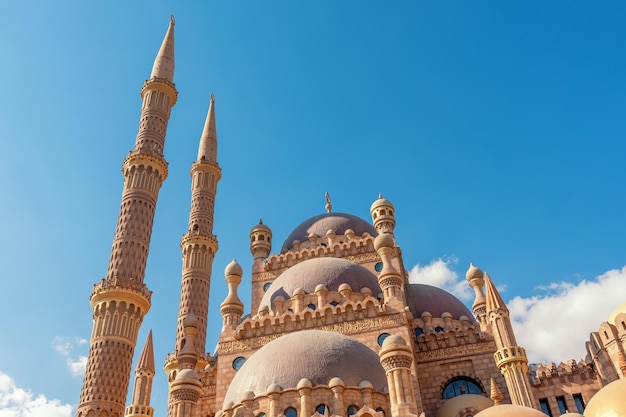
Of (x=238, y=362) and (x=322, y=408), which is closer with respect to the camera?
(x=322, y=408)

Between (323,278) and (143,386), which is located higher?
(323,278)

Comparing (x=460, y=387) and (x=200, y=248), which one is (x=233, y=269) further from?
(x=460, y=387)

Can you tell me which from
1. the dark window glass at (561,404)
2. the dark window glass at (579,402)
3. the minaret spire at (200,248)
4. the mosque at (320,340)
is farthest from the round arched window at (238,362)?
the dark window glass at (579,402)

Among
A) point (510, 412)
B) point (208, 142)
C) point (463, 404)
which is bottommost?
point (510, 412)

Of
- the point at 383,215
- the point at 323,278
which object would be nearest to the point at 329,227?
the point at 383,215

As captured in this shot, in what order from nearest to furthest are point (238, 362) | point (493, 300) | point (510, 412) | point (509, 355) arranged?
1. point (510, 412)
2. point (509, 355)
3. point (493, 300)
4. point (238, 362)

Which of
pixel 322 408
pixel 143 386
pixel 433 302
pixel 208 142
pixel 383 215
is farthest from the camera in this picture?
pixel 208 142

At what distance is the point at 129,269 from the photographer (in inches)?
937

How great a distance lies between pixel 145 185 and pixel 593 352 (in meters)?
19.2

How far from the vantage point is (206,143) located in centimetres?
3569

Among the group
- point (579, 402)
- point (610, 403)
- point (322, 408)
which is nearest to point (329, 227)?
point (579, 402)

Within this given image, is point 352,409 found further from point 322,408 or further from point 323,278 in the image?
point 323,278

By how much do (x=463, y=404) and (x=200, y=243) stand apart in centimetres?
1682

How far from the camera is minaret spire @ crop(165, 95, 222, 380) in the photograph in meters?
27.4
